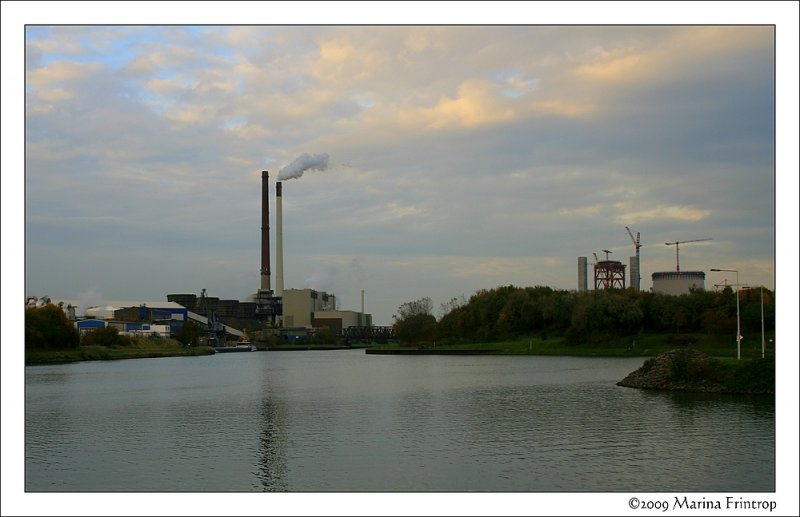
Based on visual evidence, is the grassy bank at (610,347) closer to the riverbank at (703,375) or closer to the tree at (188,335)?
the riverbank at (703,375)

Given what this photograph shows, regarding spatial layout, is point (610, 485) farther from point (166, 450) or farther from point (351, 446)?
point (166, 450)

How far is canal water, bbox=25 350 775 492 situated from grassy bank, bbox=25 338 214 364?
179ft

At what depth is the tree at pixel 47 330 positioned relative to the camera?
98.3 m

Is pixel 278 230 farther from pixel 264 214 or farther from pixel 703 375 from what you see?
pixel 703 375

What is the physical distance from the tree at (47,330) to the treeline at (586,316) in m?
61.8

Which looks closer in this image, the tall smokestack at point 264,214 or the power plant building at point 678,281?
the tall smokestack at point 264,214

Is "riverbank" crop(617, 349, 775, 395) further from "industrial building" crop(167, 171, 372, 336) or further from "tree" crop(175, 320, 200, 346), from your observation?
"industrial building" crop(167, 171, 372, 336)

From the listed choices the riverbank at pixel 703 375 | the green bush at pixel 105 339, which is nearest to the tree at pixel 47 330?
the green bush at pixel 105 339

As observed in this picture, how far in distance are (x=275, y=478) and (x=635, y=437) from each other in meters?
13.5

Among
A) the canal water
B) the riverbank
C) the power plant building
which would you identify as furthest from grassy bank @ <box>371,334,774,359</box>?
the power plant building

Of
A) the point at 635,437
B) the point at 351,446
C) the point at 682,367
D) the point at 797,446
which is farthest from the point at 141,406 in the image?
the point at 797,446

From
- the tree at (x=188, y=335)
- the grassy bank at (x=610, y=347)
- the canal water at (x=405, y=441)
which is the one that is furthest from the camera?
the tree at (x=188, y=335)

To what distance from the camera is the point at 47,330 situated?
10081cm

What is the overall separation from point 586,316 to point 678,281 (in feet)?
283
